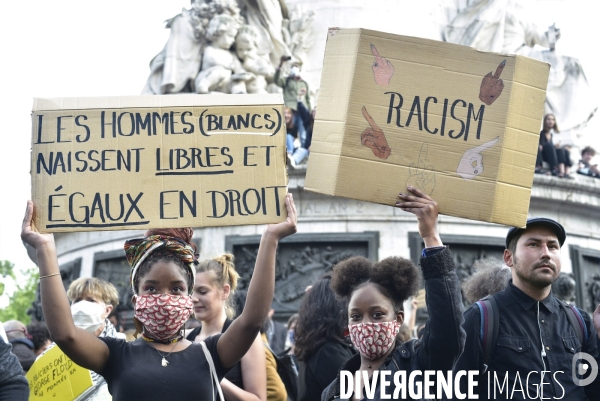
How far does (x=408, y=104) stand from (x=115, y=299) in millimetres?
2909

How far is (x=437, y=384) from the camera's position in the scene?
14.6 ft


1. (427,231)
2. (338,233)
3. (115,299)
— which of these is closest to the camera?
(427,231)

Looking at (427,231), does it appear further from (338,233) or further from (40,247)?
(338,233)

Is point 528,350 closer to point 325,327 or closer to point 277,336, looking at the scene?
point 325,327

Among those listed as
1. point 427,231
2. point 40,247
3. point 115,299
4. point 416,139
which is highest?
point 416,139

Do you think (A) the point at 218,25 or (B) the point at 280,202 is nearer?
(B) the point at 280,202

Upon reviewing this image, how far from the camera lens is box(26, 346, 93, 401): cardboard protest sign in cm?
555

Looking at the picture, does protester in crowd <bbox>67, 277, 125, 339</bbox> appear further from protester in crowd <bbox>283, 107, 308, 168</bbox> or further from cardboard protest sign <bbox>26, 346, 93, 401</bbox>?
protester in crowd <bbox>283, 107, 308, 168</bbox>

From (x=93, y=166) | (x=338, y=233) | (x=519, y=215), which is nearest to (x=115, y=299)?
(x=93, y=166)

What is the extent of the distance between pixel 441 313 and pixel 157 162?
62.0 inches

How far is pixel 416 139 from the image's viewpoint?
4.88 metres

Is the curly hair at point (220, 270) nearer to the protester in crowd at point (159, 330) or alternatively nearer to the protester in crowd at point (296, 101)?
the protester in crowd at point (159, 330)

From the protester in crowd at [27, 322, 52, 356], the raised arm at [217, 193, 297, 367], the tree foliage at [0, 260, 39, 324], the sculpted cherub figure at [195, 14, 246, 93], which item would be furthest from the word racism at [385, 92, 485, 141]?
the tree foliage at [0, 260, 39, 324]

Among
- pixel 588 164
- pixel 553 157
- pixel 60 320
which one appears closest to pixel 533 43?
pixel 588 164
